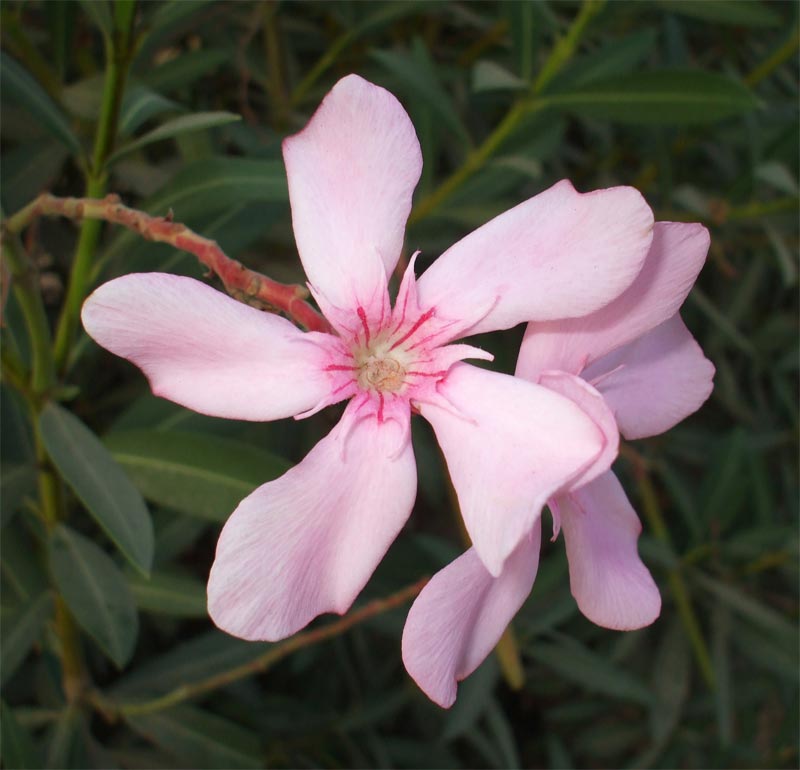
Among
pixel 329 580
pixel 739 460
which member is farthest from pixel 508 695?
pixel 329 580

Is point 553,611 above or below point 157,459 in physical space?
below

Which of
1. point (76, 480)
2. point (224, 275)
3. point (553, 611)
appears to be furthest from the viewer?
point (553, 611)

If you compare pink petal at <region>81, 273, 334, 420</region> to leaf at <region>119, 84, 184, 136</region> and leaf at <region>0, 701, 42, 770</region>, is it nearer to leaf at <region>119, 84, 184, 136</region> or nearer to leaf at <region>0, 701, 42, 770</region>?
leaf at <region>119, 84, 184, 136</region>

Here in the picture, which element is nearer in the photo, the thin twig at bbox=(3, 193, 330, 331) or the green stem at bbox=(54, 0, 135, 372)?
the thin twig at bbox=(3, 193, 330, 331)

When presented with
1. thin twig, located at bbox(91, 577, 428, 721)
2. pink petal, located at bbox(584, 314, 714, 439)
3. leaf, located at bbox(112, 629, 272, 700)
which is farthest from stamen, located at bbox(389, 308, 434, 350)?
leaf, located at bbox(112, 629, 272, 700)

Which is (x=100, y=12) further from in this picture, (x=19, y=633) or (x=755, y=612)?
(x=755, y=612)

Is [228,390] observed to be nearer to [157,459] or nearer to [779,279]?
[157,459]

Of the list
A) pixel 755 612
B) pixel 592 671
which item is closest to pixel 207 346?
pixel 592 671
